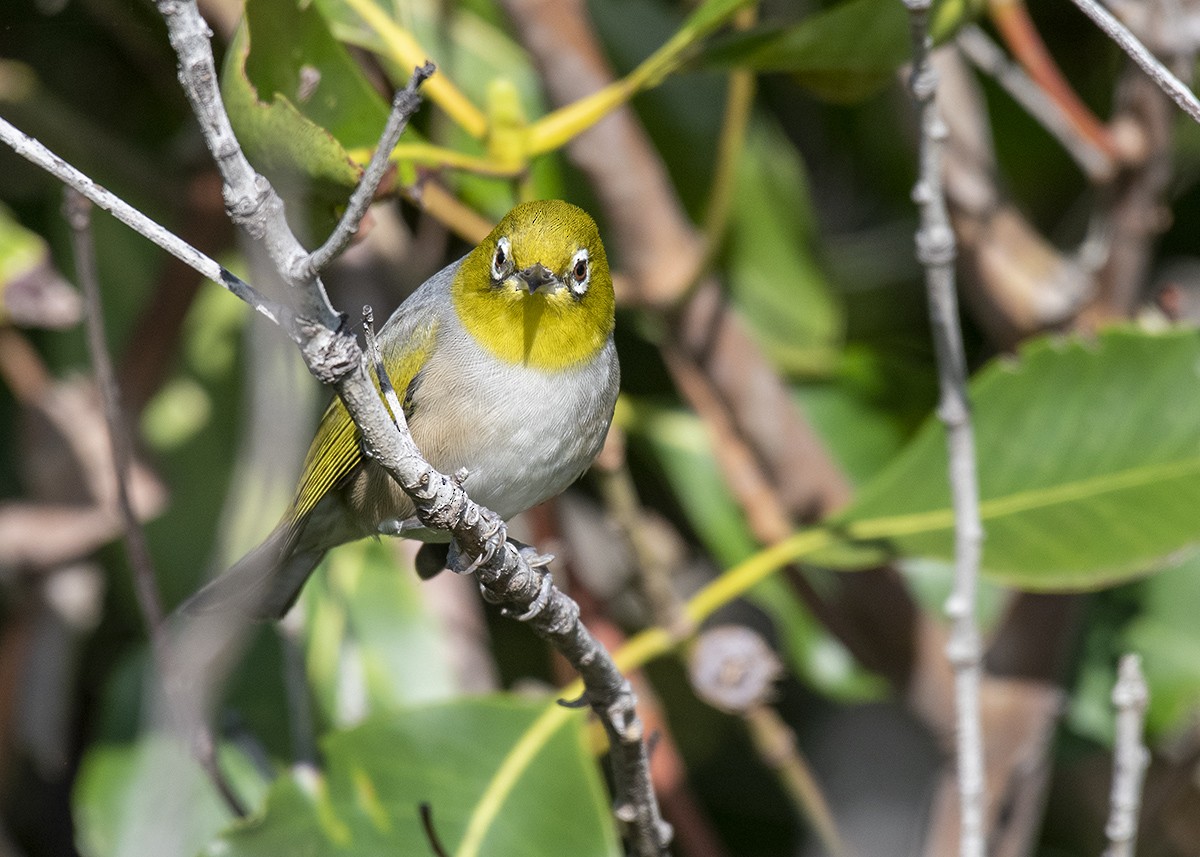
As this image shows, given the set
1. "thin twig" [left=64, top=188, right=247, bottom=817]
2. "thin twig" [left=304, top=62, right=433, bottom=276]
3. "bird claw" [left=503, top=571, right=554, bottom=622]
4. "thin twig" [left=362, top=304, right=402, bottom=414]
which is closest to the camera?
"thin twig" [left=304, top=62, right=433, bottom=276]

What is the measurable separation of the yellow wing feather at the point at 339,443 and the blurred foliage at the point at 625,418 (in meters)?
0.20

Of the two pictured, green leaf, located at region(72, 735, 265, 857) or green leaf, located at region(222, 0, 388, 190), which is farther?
green leaf, located at region(72, 735, 265, 857)

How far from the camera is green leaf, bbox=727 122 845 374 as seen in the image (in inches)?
142

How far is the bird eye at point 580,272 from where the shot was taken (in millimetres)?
2418

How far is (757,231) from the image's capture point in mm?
3639

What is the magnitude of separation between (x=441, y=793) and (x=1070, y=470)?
4.80 ft

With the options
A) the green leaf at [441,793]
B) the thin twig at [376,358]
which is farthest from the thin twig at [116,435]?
the thin twig at [376,358]

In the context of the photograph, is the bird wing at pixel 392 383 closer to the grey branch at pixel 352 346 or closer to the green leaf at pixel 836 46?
the grey branch at pixel 352 346

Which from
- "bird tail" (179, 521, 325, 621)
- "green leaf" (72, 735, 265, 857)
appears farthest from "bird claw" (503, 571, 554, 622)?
"green leaf" (72, 735, 265, 857)

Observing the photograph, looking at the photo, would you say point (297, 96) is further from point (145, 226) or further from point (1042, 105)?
point (1042, 105)

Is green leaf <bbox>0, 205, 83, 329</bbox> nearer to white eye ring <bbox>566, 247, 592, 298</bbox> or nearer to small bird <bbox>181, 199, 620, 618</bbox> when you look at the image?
small bird <bbox>181, 199, 620, 618</bbox>

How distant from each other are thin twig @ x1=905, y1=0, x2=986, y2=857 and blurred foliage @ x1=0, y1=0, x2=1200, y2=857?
270 mm

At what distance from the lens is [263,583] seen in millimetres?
2842

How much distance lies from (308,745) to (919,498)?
4.64ft
